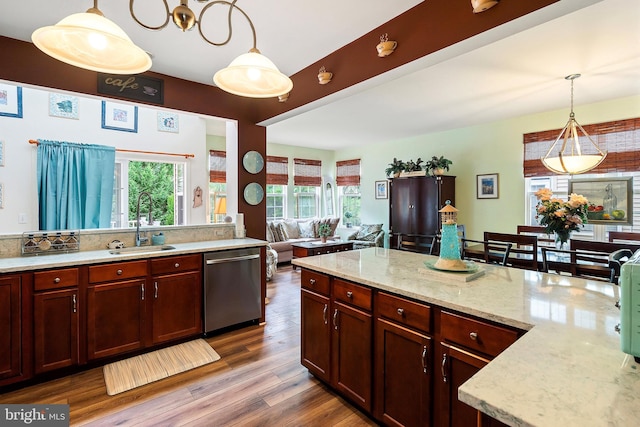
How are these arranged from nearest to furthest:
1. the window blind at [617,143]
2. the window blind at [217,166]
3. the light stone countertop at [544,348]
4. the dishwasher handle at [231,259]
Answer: the light stone countertop at [544,348], the dishwasher handle at [231,259], the window blind at [617,143], the window blind at [217,166]

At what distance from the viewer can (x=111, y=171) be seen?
4.80m

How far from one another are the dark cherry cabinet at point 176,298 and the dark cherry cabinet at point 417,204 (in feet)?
11.3

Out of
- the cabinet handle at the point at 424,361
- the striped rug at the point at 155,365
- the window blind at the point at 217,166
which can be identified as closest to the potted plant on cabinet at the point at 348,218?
the window blind at the point at 217,166

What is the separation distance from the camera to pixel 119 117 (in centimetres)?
490

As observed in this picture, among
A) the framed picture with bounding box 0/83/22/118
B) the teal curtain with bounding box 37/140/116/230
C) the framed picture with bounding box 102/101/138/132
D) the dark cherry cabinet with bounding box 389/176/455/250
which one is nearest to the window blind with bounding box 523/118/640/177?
the dark cherry cabinet with bounding box 389/176/455/250

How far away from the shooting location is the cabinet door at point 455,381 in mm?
1339

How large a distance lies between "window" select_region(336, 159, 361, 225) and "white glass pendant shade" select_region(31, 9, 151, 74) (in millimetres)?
6328

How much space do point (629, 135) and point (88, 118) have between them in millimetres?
7434

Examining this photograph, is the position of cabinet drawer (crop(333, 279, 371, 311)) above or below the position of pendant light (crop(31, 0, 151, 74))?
below

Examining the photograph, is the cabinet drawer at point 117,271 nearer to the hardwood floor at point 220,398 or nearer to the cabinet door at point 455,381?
the hardwood floor at point 220,398

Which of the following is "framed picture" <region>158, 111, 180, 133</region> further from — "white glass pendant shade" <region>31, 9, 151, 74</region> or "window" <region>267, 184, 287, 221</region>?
"white glass pendant shade" <region>31, 9, 151, 74</region>

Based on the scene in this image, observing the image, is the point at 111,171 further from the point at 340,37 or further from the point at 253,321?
the point at 340,37

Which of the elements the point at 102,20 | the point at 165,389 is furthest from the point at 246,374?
the point at 102,20

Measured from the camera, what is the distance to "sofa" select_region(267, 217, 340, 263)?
6.48 metres
